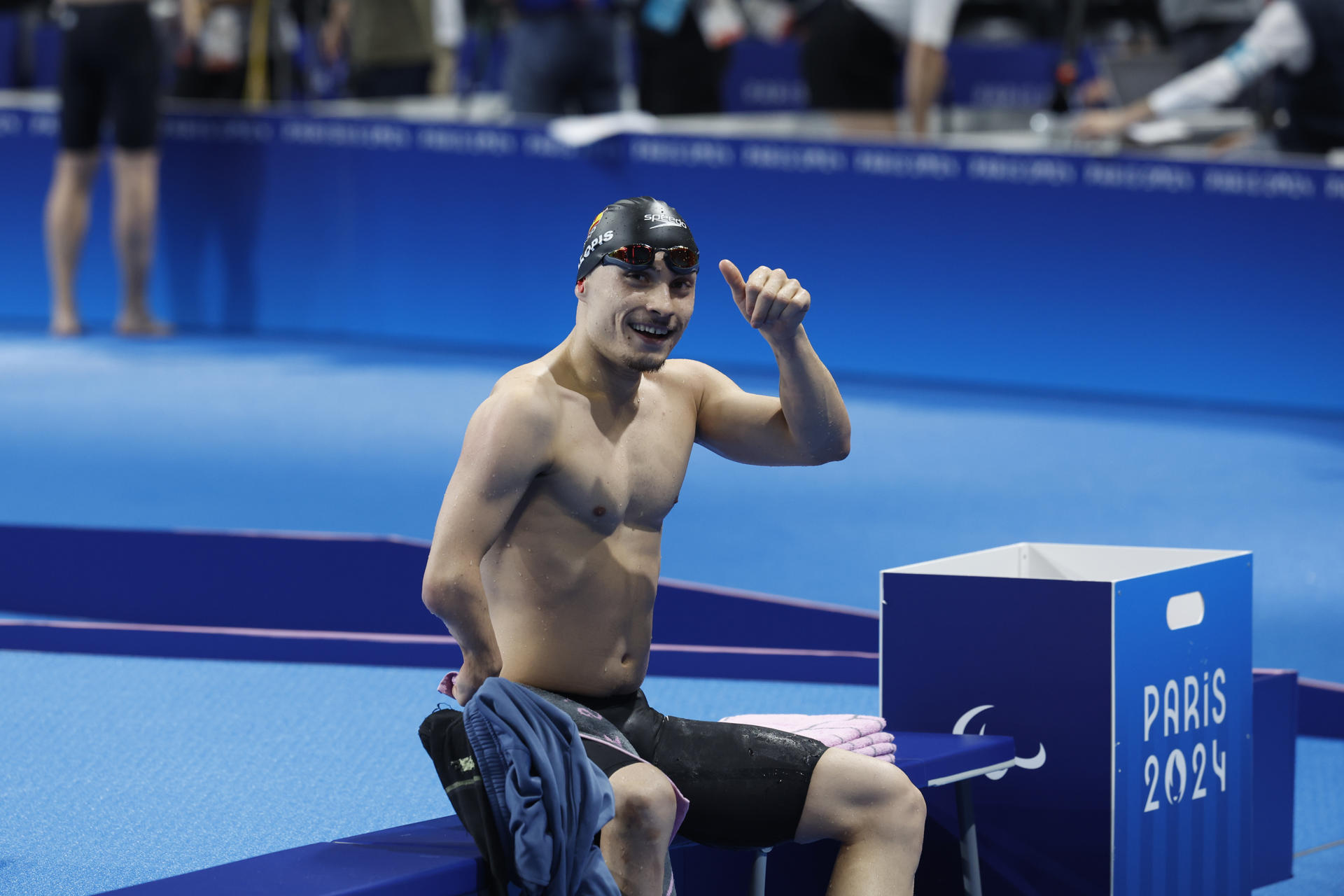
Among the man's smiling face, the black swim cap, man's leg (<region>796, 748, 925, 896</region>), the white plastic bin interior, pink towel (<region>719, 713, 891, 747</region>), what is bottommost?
man's leg (<region>796, 748, 925, 896</region>)

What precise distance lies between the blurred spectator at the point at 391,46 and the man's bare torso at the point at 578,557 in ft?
26.4

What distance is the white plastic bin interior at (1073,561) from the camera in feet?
10.9

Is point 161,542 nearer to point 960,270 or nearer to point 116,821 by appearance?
point 116,821

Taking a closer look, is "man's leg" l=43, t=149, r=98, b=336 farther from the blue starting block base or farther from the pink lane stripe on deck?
the blue starting block base

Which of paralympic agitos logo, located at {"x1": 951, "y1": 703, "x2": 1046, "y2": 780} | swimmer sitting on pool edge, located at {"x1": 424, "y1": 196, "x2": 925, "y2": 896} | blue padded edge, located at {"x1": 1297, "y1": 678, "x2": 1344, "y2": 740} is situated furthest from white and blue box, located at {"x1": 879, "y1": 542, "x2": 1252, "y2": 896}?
blue padded edge, located at {"x1": 1297, "y1": 678, "x2": 1344, "y2": 740}

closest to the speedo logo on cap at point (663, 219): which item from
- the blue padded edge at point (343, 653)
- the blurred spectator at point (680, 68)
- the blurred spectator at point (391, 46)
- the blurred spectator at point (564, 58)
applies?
the blue padded edge at point (343, 653)

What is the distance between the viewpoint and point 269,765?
3834 mm

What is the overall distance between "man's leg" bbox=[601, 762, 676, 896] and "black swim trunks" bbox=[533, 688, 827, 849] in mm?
137

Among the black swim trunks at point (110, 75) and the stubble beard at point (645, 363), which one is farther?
the black swim trunks at point (110, 75)

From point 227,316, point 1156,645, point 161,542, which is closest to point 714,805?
point 1156,645

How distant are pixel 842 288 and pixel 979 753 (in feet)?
17.2

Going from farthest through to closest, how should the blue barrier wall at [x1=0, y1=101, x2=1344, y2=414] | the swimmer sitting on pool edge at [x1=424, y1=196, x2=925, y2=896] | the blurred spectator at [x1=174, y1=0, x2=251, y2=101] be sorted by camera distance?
the blurred spectator at [x1=174, y1=0, x2=251, y2=101], the blue barrier wall at [x1=0, y1=101, x2=1344, y2=414], the swimmer sitting on pool edge at [x1=424, y1=196, x2=925, y2=896]

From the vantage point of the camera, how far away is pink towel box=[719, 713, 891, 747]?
→ 2.92 metres

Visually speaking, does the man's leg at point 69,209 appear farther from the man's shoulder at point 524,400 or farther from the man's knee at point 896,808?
the man's knee at point 896,808
